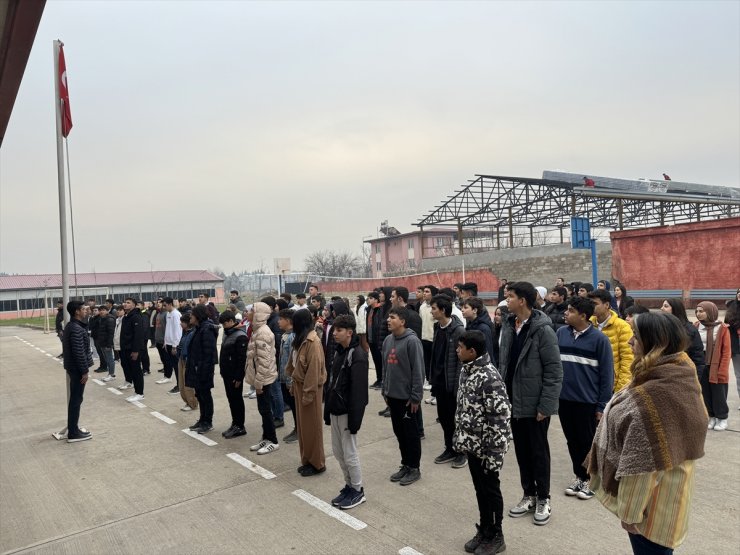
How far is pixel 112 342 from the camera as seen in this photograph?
1182 centimetres

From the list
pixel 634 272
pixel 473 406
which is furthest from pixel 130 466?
pixel 634 272

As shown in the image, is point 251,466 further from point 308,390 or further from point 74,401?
point 74,401

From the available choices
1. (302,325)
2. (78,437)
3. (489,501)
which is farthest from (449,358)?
(78,437)

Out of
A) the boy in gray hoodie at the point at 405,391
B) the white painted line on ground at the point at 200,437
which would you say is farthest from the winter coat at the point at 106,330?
the boy in gray hoodie at the point at 405,391

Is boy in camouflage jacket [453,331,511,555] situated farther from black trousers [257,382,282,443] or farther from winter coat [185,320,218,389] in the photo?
winter coat [185,320,218,389]

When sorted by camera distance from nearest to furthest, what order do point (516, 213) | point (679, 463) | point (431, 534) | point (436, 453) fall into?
point (679, 463) < point (431, 534) < point (436, 453) < point (516, 213)

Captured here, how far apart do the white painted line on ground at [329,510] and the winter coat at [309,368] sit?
90cm

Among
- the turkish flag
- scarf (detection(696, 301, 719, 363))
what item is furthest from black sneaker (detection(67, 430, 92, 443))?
scarf (detection(696, 301, 719, 363))

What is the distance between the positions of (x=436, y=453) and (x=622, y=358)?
2.39m

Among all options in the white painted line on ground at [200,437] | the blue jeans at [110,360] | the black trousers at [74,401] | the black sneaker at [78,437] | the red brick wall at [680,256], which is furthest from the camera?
the red brick wall at [680,256]

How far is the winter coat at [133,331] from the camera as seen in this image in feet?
31.7

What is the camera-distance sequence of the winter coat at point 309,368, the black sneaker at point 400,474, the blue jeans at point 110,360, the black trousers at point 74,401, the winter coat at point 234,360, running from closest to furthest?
the black sneaker at point 400,474 < the winter coat at point 309,368 < the winter coat at point 234,360 < the black trousers at point 74,401 < the blue jeans at point 110,360

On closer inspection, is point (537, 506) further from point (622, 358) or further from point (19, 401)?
point (19, 401)

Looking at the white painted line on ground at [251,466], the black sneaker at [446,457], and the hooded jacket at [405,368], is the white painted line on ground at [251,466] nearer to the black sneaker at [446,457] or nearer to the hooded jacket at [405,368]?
the hooded jacket at [405,368]
